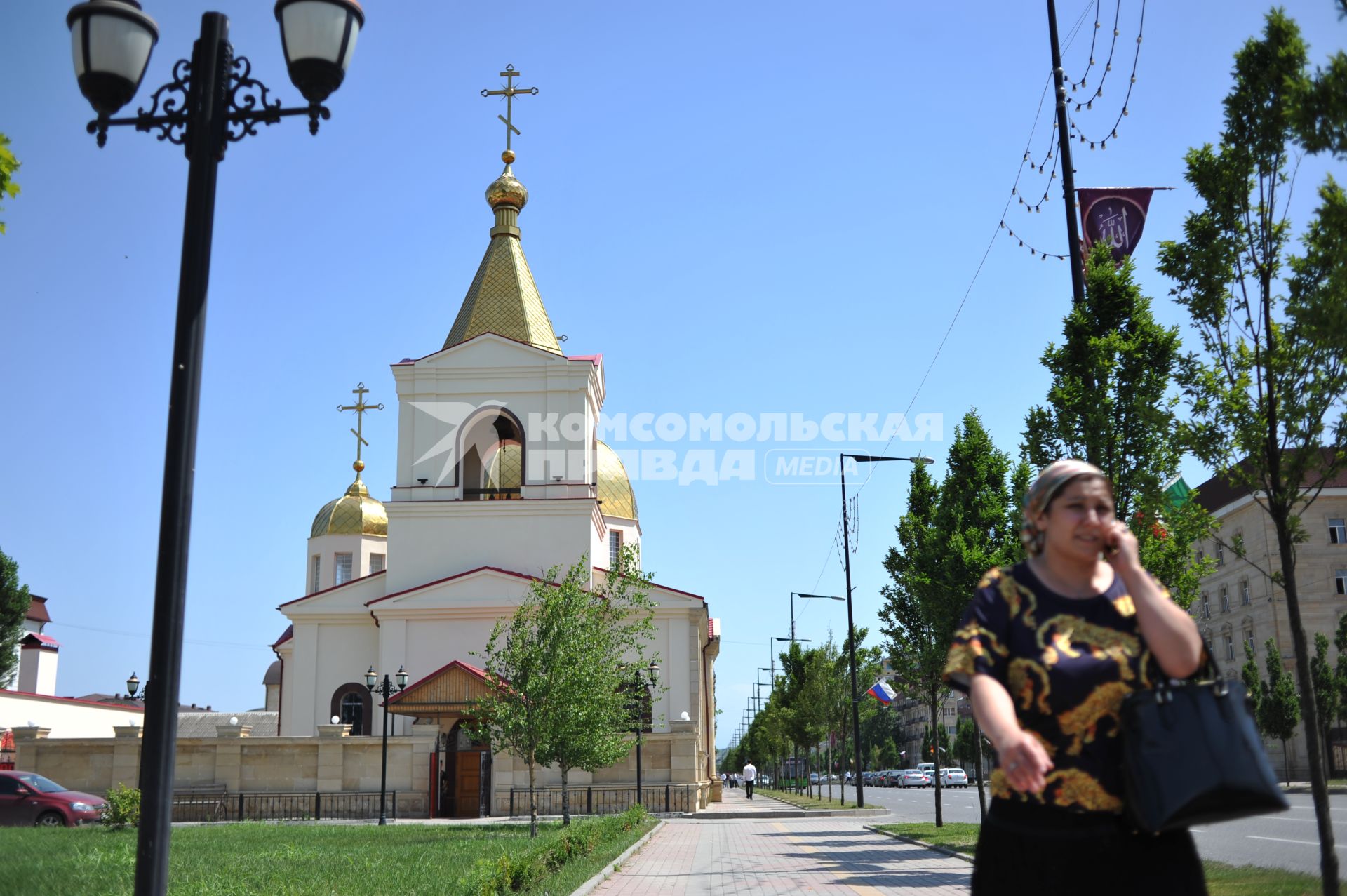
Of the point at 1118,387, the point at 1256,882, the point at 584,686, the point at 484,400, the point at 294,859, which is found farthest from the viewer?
the point at 484,400

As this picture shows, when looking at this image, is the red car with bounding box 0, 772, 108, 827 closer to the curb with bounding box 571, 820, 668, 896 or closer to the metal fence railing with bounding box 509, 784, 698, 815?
the curb with bounding box 571, 820, 668, 896

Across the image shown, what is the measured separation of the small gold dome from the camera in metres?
45.1

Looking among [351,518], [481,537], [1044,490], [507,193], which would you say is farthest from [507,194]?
[1044,490]

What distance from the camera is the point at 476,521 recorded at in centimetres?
4188

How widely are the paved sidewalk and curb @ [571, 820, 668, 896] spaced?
0.37 feet

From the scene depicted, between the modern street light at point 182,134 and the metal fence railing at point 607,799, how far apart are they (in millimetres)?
29554

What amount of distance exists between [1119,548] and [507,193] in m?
43.5

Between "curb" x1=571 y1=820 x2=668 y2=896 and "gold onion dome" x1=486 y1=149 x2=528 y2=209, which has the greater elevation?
"gold onion dome" x1=486 y1=149 x2=528 y2=209

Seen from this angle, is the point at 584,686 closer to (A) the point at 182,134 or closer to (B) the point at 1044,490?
(A) the point at 182,134

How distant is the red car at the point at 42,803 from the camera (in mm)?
22219

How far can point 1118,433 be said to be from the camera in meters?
13.6

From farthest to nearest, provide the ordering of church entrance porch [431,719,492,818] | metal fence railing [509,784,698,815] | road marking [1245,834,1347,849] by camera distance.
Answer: church entrance porch [431,719,492,818]
metal fence railing [509,784,698,815]
road marking [1245,834,1347,849]

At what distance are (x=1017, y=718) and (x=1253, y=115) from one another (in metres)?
7.90

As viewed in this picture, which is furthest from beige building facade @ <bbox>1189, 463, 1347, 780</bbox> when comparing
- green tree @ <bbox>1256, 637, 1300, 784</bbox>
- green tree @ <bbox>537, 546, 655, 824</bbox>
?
green tree @ <bbox>537, 546, 655, 824</bbox>
